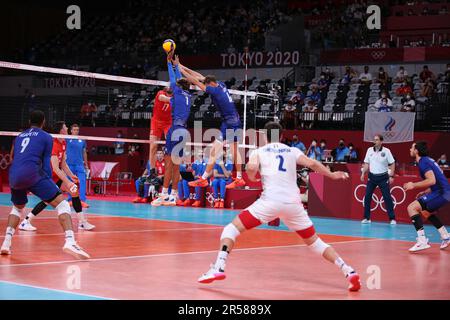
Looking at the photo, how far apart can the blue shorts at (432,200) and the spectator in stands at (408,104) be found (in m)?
12.7

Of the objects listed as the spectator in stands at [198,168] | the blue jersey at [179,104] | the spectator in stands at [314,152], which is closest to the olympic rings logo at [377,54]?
the spectator in stands at [314,152]

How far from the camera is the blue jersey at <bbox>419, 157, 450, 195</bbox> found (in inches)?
521

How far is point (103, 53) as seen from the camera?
1588 inches

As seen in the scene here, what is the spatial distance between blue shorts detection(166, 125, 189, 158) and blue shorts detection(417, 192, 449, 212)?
4.52 m

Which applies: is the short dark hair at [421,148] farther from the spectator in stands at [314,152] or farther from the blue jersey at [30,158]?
the spectator in stands at [314,152]

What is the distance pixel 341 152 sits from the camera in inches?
1003

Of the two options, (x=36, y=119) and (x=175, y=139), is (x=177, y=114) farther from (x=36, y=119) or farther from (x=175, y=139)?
(x=36, y=119)

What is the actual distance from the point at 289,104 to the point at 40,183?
19.4 meters

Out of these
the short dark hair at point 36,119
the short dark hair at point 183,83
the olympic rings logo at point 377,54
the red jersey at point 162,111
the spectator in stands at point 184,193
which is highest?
the olympic rings logo at point 377,54

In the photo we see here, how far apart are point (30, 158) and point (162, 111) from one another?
482 centimetres

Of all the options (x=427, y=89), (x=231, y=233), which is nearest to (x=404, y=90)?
(x=427, y=89)

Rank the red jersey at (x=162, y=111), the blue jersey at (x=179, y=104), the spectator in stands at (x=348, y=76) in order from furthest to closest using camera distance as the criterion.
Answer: the spectator in stands at (x=348, y=76) → the red jersey at (x=162, y=111) → the blue jersey at (x=179, y=104)

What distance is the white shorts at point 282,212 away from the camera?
28.0 ft
